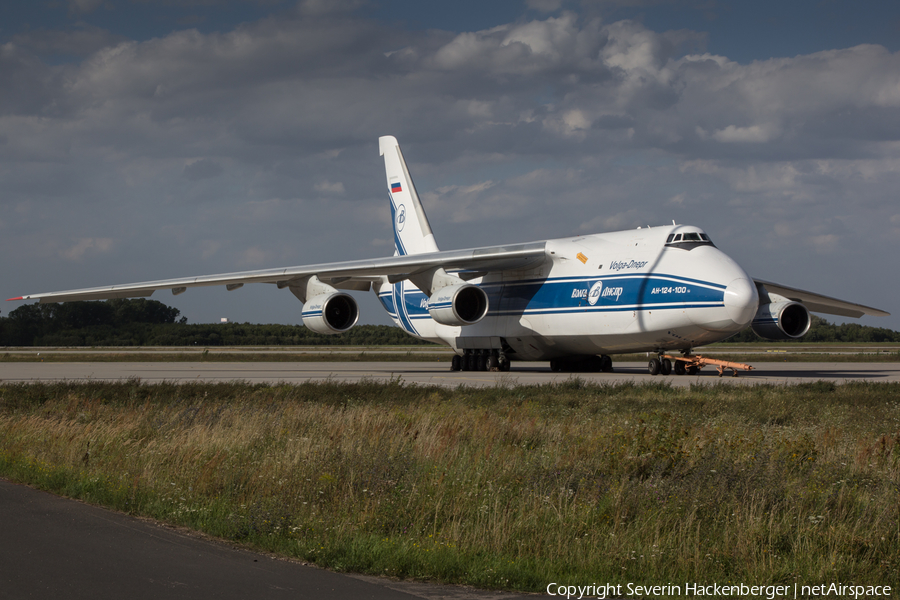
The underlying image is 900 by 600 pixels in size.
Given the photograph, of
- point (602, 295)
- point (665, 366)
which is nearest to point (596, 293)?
point (602, 295)

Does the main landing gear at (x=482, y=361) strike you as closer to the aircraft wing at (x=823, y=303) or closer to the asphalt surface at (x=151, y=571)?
the aircraft wing at (x=823, y=303)

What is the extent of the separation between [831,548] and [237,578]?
427 centimetres

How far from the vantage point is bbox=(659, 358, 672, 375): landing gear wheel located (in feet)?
81.9

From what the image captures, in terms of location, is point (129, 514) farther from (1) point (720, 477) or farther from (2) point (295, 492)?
(1) point (720, 477)

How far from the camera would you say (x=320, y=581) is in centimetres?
524

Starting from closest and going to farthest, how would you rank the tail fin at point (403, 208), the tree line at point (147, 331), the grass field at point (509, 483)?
the grass field at point (509, 483) < the tail fin at point (403, 208) < the tree line at point (147, 331)

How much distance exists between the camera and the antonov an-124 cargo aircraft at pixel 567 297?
21984 millimetres

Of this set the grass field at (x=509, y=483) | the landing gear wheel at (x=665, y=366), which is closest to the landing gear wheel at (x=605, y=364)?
the landing gear wheel at (x=665, y=366)

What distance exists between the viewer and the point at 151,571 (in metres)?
5.27

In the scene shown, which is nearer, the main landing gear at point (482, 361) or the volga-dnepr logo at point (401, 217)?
the main landing gear at point (482, 361)

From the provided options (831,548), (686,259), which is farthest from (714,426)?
(686,259)

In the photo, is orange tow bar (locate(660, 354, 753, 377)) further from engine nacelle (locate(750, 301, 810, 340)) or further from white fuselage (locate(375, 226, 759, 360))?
white fuselage (locate(375, 226, 759, 360))

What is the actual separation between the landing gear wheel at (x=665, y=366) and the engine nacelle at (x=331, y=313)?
10.5 meters

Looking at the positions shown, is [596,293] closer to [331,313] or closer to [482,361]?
[482,361]
